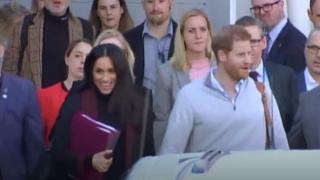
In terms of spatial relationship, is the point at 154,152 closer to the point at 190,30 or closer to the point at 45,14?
the point at 190,30

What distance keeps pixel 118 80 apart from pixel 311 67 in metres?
1.72

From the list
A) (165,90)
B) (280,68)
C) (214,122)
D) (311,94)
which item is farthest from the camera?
(280,68)

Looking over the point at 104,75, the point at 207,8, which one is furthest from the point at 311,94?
the point at 207,8

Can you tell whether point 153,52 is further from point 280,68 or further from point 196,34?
point 280,68

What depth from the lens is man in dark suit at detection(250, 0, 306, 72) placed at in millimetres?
9602

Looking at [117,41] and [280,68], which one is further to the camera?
[280,68]

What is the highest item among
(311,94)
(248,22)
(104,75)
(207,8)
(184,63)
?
(248,22)

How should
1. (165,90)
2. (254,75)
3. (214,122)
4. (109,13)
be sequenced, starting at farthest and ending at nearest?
(109,13)
(165,90)
(254,75)
(214,122)

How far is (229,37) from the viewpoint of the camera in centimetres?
809

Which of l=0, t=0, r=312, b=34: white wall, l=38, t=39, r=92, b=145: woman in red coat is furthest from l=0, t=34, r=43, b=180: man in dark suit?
l=0, t=0, r=312, b=34: white wall

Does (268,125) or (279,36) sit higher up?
(279,36)

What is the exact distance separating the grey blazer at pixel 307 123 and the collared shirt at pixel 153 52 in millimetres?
1484

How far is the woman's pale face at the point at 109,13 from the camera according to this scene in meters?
10.1

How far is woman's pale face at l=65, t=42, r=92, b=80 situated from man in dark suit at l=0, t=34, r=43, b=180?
0.55 metres
